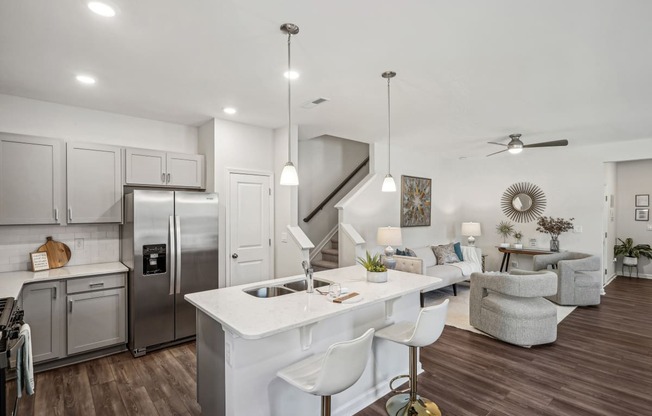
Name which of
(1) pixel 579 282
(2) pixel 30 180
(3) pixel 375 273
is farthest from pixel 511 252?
(2) pixel 30 180

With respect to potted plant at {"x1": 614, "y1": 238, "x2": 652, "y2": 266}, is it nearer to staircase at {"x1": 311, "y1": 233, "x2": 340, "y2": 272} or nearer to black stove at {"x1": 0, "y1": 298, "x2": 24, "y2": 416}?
staircase at {"x1": 311, "y1": 233, "x2": 340, "y2": 272}

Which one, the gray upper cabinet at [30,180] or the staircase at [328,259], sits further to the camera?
the staircase at [328,259]

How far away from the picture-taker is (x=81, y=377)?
3.09m

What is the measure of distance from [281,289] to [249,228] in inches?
74.1

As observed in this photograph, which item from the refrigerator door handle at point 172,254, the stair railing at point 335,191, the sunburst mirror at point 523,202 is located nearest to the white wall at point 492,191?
the sunburst mirror at point 523,202

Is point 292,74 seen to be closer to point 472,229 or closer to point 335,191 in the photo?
point 335,191

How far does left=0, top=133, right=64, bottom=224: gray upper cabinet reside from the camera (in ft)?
10.3

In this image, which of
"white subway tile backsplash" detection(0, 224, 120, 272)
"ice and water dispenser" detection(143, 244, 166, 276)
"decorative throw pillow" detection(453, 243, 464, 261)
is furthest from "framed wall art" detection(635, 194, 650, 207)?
"white subway tile backsplash" detection(0, 224, 120, 272)

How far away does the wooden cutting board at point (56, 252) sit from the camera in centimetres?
354

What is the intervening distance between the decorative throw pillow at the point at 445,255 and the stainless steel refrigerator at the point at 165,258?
3901 mm

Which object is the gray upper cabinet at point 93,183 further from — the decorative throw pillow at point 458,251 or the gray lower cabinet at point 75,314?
the decorative throw pillow at point 458,251

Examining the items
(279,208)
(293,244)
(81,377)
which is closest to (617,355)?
(293,244)

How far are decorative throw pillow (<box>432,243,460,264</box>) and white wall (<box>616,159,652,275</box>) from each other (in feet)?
14.6

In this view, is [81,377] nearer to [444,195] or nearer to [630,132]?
[444,195]
